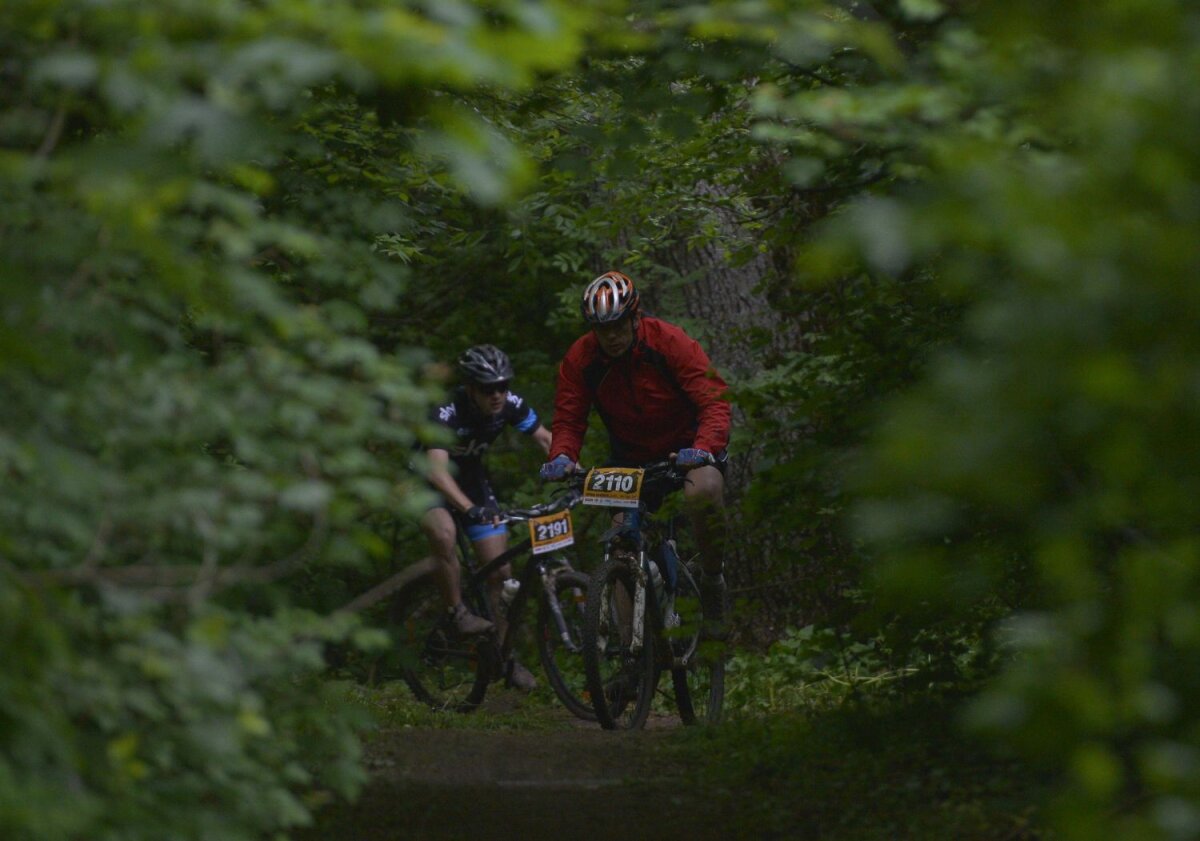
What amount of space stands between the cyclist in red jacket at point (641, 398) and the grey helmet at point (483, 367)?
674 millimetres

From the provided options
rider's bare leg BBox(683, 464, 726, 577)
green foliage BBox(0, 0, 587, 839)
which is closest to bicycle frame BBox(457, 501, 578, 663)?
rider's bare leg BBox(683, 464, 726, 577)

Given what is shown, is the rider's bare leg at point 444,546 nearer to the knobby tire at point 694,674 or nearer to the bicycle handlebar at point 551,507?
the bicycle handlebar at point 551,507

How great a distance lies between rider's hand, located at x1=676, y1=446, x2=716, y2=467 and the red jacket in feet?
1.00

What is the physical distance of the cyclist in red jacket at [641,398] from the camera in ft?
24.1

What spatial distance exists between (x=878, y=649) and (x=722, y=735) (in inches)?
39.4

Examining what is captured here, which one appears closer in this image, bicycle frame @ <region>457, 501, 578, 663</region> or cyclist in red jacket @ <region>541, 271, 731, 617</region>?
cyclist in red jacket @ <region>541, 271, 731, 617</region>

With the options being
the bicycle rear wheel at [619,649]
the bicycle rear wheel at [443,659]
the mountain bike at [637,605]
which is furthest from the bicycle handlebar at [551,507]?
the bicycle rear wheel at [443,659]

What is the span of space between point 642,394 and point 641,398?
2 centimetres

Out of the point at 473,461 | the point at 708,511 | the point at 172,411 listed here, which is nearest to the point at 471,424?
the point at 473,461

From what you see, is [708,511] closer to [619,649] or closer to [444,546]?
[619,649]

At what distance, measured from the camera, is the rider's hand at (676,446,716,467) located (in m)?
7.12

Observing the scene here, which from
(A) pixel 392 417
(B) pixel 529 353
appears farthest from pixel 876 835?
(B) pixel 529 353

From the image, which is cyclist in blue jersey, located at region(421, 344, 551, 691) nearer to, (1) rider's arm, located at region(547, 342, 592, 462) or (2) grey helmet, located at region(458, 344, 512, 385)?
(2) grey helmet, located at region(458, 344, 512, 385)

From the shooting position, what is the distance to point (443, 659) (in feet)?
30.5
